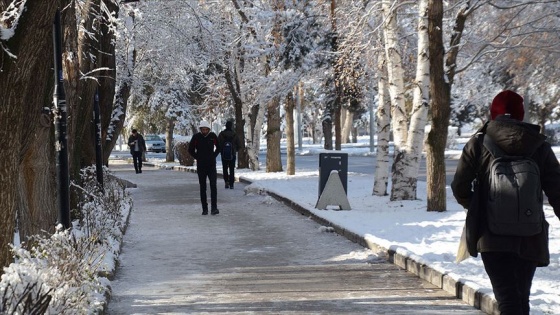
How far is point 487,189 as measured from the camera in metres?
5.71

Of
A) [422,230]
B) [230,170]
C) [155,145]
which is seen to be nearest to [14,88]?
[422,230]

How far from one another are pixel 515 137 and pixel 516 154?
0.12m

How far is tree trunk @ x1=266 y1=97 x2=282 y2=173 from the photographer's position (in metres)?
31.7

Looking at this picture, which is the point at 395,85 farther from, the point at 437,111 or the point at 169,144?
the point at 169,144

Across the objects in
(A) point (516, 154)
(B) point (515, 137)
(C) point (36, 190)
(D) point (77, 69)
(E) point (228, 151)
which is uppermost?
(D) point (77, 69)

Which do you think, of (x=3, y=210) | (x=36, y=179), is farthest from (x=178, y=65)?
(x=3, y=210)

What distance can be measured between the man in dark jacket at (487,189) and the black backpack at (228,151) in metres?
19.7

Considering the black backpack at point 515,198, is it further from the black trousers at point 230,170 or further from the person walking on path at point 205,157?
the black trousers at point 230,170

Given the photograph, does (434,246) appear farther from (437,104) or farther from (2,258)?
(2,258)

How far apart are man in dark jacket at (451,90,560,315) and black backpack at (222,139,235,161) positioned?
19.7m

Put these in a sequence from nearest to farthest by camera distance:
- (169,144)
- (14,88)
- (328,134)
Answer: (14,88) → (169,144) → (328,134)

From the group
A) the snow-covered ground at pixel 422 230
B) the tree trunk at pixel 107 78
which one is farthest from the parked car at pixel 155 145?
the tree trunk at pixel 107 78

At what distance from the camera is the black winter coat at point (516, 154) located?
559 cm

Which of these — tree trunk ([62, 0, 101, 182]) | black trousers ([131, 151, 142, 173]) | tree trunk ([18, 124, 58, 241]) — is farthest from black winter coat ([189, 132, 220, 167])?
black trousers ([131, 151, 142, 173])
